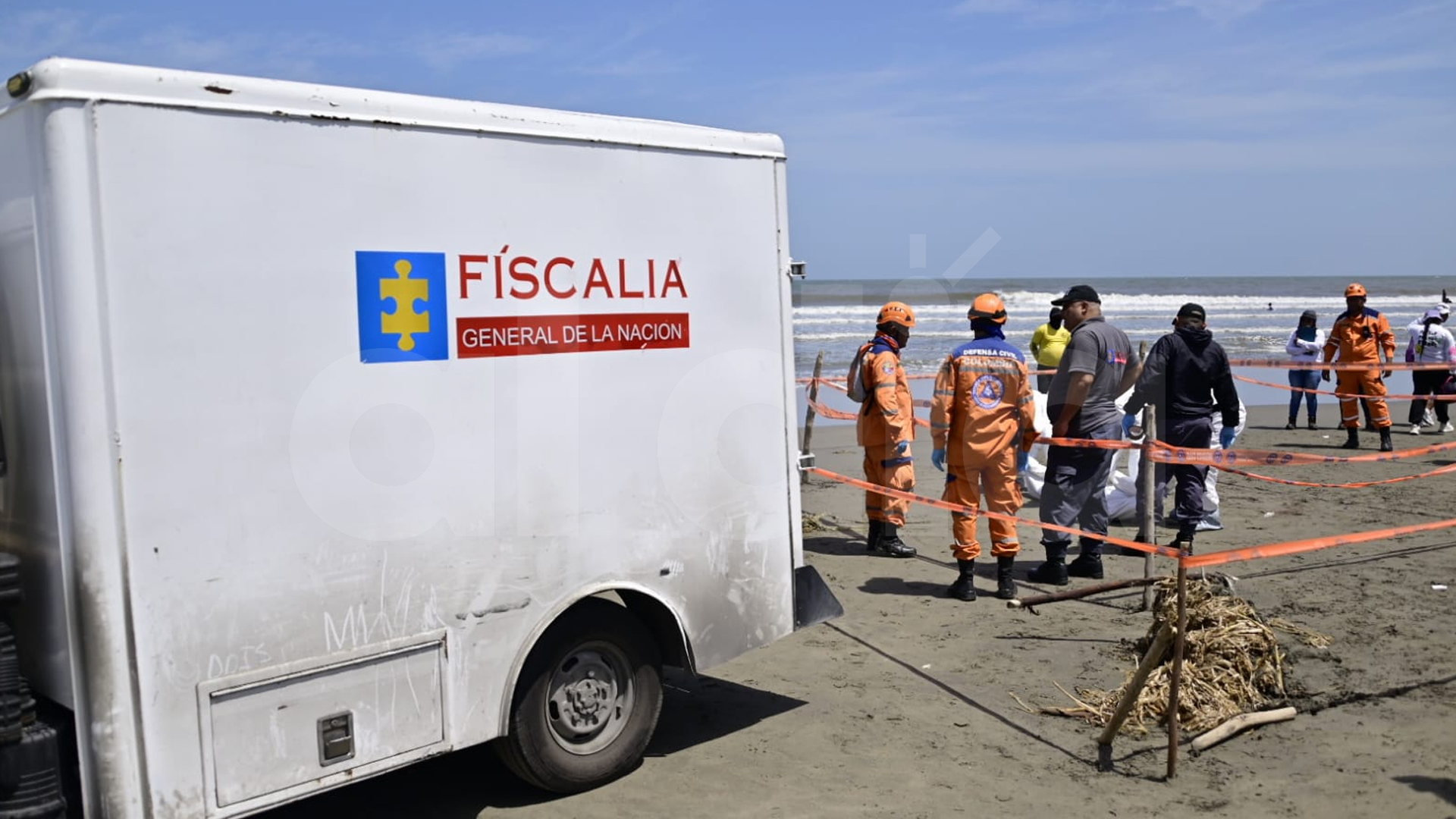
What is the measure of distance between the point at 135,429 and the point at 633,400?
72.7 inches

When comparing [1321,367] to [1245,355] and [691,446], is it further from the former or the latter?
[1245,355]

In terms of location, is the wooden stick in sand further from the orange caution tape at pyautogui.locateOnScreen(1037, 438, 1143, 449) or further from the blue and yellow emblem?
the blue and yellow emblem

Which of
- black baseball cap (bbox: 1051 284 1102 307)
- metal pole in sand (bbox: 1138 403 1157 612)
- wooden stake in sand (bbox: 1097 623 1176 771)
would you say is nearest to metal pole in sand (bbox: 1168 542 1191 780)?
wooden stake in sand (bbox: 1097 623 1176 771)

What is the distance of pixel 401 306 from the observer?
3982 mm

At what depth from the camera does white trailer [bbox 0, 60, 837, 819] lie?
11.0 feet

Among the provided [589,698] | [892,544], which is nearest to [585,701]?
[589,698]

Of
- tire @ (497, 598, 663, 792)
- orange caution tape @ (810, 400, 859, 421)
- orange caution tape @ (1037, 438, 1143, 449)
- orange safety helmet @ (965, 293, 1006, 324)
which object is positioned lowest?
tire @ (497, 598, 663, 792)

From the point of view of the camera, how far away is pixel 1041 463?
10711 millimetres

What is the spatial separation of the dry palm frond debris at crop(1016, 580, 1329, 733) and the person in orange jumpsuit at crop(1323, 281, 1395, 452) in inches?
357

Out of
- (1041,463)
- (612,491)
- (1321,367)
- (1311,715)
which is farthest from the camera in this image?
(1321,367)

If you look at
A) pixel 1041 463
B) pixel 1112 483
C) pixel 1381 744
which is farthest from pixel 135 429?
pixel 1041 463

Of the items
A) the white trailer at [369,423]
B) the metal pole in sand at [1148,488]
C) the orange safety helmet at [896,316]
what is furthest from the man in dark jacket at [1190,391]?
the white trailer at [369,423]

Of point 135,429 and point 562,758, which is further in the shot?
point 562,758

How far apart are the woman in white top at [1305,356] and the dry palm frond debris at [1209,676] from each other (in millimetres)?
10845
